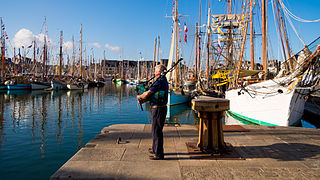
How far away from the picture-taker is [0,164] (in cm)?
708

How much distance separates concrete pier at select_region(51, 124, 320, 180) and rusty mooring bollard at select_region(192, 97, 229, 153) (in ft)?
0.99

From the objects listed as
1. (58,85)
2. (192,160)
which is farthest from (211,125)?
(58,85)

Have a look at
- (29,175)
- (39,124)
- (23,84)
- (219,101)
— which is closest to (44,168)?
(29,175)

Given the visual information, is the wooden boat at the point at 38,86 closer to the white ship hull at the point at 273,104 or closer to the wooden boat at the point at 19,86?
the wooden boat at the point at 19,86

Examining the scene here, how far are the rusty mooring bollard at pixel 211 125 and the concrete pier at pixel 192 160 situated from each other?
0.99 feet

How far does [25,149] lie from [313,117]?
19672mm

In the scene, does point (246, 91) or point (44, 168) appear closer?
point (44, 168)

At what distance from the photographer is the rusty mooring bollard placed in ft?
15.2

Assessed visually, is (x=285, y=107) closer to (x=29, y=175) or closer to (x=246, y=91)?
(x=246, y=91)

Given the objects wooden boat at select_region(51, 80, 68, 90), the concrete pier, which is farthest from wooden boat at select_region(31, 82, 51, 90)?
the concrete pier

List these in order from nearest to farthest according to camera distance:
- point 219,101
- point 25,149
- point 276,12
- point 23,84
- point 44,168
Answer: point 219,101, point 44,168, point 25,149, point 276,12, point 23,84

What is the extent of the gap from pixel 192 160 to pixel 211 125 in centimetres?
89

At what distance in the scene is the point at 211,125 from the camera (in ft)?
15.6

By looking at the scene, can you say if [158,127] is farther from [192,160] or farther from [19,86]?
[19,86]
